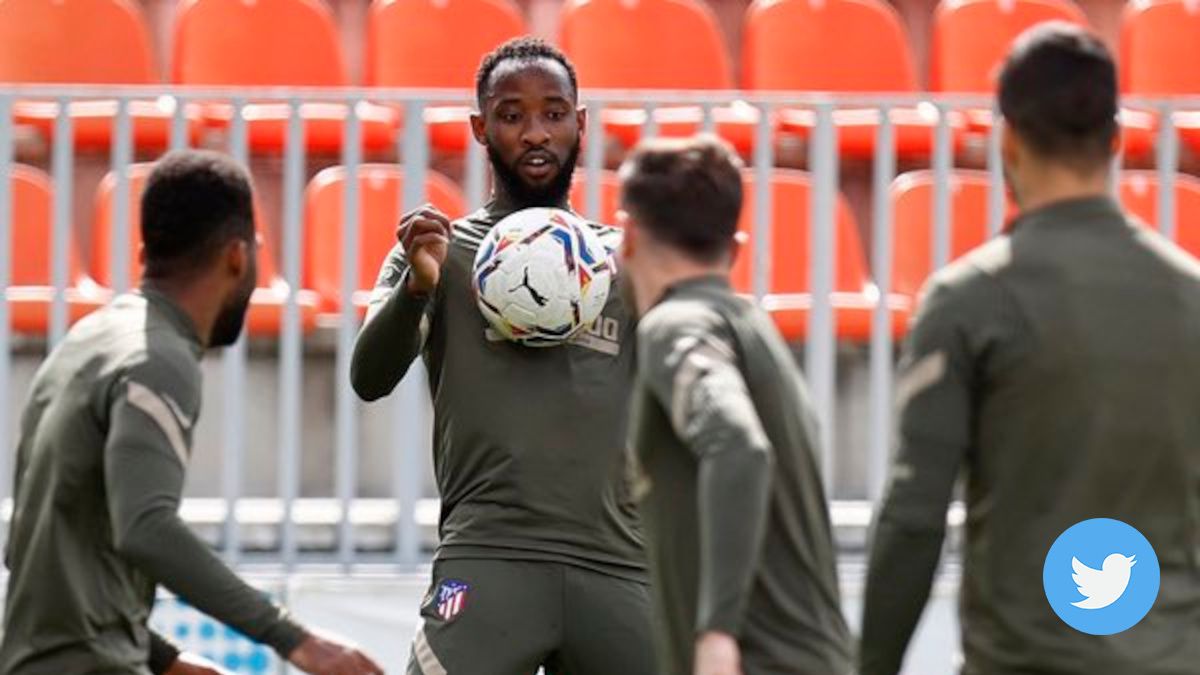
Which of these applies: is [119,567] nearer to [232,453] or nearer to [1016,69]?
[1016,69]

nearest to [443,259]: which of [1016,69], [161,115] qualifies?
[1016,69]

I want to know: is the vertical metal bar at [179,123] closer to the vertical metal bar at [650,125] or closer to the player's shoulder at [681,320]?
the vertical metal bar at [650,125]

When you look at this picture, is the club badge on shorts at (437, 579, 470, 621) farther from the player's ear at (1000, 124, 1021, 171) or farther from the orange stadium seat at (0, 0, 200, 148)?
the orange stadium seat at (0, 0, 200, 148)

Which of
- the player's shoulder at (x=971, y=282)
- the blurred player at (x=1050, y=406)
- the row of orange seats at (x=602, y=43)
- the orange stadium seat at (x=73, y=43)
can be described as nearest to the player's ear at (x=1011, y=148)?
the blurred player at (x=1050, y=406)

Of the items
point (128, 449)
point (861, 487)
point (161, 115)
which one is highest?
point (161, 115)

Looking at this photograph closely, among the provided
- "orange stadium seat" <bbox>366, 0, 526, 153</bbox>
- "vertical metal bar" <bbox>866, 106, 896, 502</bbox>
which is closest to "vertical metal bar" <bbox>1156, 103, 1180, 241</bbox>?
"vertical metal bar" <bbox>866, 106, 896, 502</bbox>

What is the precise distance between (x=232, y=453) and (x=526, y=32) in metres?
3.05

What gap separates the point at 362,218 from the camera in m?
8.94

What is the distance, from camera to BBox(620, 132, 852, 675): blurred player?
4.77m

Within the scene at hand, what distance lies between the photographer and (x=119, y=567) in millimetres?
5312

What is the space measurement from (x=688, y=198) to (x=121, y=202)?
388cm

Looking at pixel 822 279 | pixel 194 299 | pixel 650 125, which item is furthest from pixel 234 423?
pixel 194 299

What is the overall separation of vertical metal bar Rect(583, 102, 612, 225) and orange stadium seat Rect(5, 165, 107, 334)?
1.52m

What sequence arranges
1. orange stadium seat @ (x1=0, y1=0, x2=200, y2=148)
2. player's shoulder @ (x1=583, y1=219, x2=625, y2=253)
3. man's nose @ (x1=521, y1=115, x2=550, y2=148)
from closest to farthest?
man's nose @ (x1=521, y1=115, x2=550, y2=148), player's shoulder @ (x1=583, y1=219, x2=625, y2=253), orange stadium seat @ (x1=0, y1=0, x2=200, y2=148)
